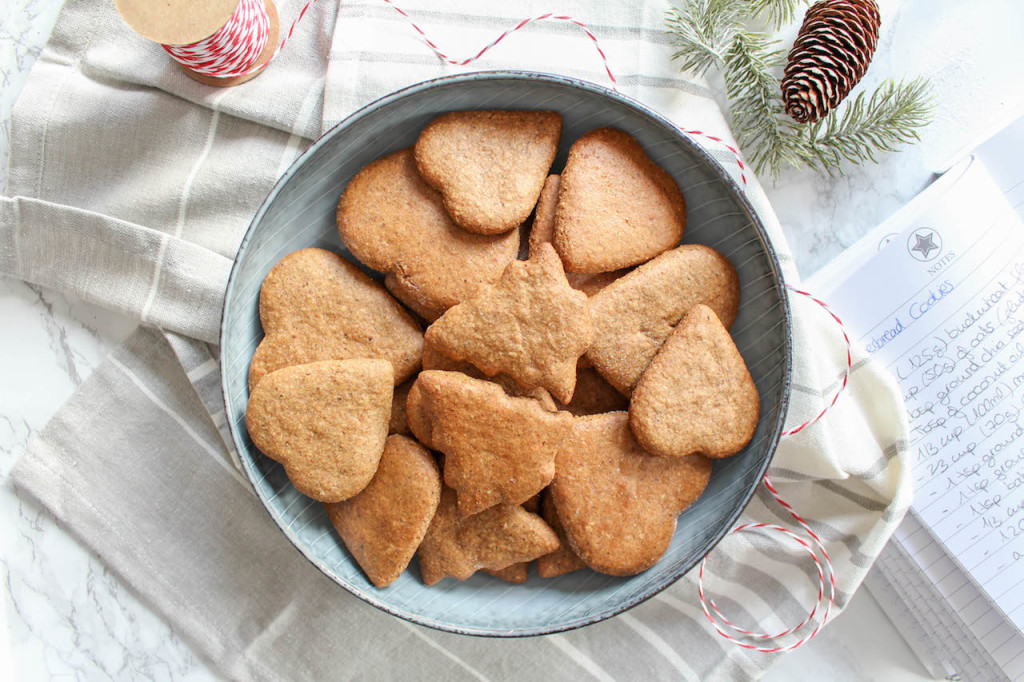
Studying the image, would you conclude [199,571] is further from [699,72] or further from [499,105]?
[699,72]

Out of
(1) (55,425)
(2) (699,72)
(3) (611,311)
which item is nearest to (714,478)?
(3) (611,311)

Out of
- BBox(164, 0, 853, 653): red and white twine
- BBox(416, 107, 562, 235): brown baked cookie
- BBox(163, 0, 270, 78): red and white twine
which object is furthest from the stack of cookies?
BBox(163, 0, 270, 78): red and white twine

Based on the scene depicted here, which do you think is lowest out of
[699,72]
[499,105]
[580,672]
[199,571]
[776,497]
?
[199,571]

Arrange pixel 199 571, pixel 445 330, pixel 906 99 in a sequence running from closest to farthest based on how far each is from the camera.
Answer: pixel 445 330 < pixel 906 99 < pixel 199 571

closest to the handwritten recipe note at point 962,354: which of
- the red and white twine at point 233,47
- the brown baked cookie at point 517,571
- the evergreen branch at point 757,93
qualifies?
the evergreen branch at point 757,93

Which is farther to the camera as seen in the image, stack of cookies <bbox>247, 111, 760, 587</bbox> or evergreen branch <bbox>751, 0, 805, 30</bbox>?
evergreen branch <bbox>751, 0, 805, 30</bbox>

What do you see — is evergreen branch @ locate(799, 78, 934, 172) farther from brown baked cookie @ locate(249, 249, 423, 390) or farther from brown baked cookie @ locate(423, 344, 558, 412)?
brown baked cookie @ locate(249, 249, 423, 390)

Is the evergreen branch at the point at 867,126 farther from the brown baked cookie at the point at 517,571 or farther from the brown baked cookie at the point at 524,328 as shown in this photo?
the brown baked cookie at the point at 517,571
